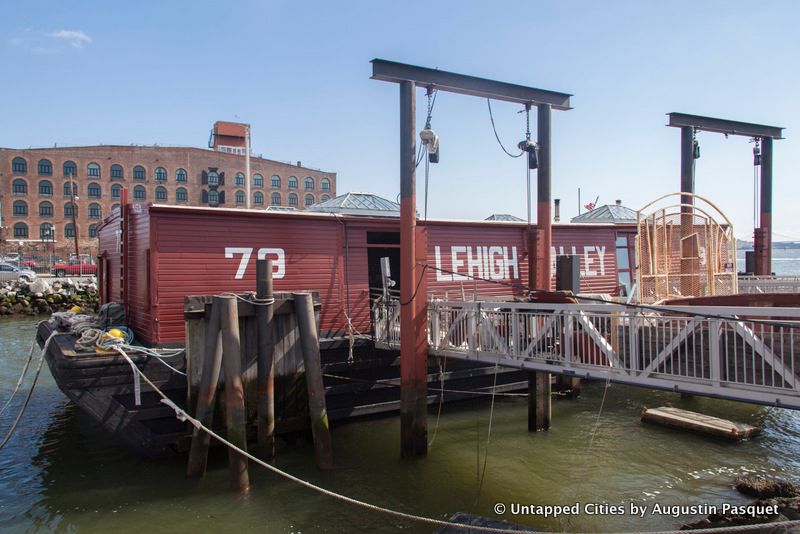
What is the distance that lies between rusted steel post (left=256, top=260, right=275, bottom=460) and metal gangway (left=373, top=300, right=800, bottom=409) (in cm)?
306

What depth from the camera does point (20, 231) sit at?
72.1 m

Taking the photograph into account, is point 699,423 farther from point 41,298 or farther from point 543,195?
point 41,298

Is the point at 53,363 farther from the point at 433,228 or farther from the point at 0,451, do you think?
the point at 433,228

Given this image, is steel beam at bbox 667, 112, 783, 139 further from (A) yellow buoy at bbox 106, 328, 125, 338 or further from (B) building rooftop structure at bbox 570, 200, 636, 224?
(A) yellow buoy at bbox 106, 328, 125, 338

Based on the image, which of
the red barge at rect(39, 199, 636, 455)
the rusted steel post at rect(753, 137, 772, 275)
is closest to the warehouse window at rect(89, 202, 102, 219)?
the red barge at rect(39, 199, 636, 455)

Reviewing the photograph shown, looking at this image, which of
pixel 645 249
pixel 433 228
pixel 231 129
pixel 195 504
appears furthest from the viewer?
pixel 231 129

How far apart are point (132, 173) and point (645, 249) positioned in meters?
74.4

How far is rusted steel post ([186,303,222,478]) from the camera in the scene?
934 cm

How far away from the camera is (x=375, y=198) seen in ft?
61.5

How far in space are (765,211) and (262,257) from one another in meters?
15.9

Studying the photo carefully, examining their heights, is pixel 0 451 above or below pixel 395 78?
below

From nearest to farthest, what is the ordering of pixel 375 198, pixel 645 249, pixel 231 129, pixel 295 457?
pixel 295 457 < pixel 645 249 < pixel 375 198 < pixel 231 129

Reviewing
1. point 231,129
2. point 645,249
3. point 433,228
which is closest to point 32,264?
point 231,129

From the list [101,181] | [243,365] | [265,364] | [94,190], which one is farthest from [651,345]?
[94,190]
